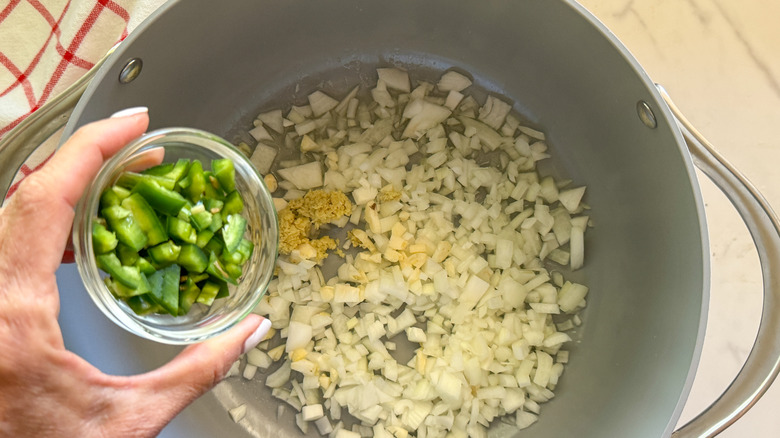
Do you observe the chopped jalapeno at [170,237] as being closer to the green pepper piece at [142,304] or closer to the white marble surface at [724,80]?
the green pepper piece at [142,304]

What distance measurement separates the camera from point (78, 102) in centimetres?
94

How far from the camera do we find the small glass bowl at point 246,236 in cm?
80

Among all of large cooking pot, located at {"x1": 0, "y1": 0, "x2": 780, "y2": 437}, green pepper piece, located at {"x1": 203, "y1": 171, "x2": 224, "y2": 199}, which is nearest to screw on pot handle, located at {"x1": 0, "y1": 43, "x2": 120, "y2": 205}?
large cooking pot, located at {"x1": 0, "y1": 0, "x2": 780, "y2": 437}

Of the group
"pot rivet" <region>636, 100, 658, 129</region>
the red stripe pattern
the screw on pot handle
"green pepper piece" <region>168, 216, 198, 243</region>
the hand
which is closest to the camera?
the hand

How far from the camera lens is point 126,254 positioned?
784 mm

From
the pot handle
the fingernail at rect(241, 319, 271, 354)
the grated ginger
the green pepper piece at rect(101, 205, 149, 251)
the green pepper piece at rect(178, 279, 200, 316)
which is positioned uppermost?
the pot handle

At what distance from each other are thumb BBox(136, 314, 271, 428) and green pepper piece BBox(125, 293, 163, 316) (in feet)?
0.27

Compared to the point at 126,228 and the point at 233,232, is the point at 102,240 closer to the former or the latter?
the point at 126,228

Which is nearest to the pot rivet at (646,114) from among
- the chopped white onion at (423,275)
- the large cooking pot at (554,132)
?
the large cooking pot at (554,132)

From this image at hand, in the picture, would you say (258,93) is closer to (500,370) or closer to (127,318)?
(127,318)

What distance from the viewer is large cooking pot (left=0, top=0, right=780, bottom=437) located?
0.98 meters

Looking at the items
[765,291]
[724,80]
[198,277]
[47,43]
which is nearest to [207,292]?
[198,277]

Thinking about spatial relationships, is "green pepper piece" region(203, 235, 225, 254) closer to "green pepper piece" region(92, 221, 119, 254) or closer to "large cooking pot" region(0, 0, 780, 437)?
"green pepper piece" region(92, 221, 119, 254)

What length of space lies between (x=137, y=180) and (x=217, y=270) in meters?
0.18
